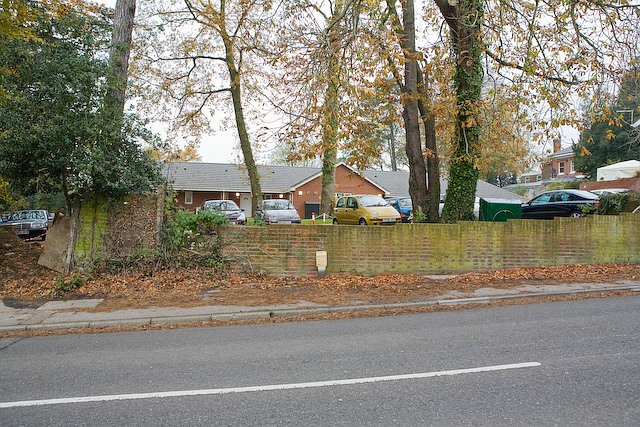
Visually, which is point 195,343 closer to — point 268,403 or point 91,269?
point 268,403

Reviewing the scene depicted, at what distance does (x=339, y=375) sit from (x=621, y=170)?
37.7m

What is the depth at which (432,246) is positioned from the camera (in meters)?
11.8

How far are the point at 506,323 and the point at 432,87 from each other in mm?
9446

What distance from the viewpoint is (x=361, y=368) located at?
5.19 meters

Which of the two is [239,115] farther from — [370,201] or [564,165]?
[564,165]

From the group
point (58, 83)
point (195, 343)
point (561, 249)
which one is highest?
point (58, 83)

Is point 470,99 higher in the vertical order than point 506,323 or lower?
higher

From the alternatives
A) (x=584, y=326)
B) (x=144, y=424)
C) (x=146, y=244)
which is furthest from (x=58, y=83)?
(x=584, y=326)

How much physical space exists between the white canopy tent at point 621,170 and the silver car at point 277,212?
26038 millimetres

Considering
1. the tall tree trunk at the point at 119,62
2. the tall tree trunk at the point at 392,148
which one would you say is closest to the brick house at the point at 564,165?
the tall tree trunk at the point at 392,148

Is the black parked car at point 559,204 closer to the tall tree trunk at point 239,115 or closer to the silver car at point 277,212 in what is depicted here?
the silver car at point 277,212

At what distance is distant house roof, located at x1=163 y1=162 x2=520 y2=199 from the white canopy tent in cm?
1107

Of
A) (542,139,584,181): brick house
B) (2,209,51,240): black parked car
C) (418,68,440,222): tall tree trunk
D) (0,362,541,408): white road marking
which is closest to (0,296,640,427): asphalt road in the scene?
(0,362,541,408): white road marking

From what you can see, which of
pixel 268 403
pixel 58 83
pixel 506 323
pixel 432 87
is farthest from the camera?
pixel 432 87
